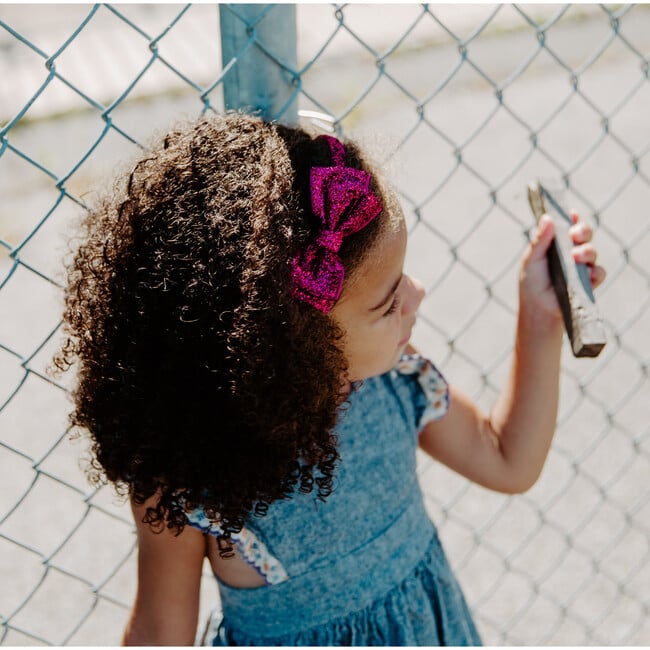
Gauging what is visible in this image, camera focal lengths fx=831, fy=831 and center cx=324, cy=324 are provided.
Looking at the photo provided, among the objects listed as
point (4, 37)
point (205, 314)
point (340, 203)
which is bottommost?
point (4, 37)

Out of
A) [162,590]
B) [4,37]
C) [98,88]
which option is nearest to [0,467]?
[162,590]

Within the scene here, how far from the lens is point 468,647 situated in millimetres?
1529

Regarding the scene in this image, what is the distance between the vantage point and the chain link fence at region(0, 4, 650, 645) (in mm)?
1684

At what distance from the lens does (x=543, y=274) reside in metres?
1.37

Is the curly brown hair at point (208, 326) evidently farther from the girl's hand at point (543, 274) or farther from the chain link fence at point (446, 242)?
the girl's hand at point (543, 274)

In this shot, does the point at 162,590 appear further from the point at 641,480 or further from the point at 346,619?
the point at 641,480

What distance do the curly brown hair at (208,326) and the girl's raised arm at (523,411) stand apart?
371mm

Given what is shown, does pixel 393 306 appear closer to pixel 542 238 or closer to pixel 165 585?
pixel 542 238

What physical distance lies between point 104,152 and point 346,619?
3052 millimetres

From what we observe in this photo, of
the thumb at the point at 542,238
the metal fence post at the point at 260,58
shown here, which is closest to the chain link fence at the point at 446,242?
the metal fence post at the point at 260,58

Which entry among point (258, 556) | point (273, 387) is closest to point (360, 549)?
point (258, 556)

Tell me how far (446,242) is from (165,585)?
0.83m

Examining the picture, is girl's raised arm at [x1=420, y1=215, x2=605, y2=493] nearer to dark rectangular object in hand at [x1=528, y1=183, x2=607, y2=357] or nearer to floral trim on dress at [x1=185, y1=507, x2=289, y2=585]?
dark rectangular object in hand at [x1=528, y1=183, x2=607, y2=357]

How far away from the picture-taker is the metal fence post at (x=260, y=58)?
3.74ft
